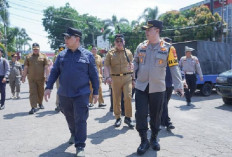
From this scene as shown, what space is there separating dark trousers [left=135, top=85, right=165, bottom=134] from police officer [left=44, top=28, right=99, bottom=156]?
0.78m

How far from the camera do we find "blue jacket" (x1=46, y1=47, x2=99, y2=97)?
3.72 meters

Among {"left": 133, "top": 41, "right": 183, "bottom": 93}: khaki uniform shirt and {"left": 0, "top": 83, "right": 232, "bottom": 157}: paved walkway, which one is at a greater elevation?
{"left": 133, "top": 41, "right": 183, "bottom": 93}: khaki uniform shirt

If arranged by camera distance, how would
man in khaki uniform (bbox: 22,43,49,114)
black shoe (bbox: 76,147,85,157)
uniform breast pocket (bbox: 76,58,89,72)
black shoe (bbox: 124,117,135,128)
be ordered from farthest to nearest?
1. man in khaki uniform (bbox: 22,43,49,114)
2. black shoe (bbox: 124,117,135,128)
3. uniform breast pocket (bbox: 76,58,89,72)
4. black shoe (bbox: 76,147,85,157)

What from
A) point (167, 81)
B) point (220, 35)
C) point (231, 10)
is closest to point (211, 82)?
point (167, 81)

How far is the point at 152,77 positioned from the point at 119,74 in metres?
1.78

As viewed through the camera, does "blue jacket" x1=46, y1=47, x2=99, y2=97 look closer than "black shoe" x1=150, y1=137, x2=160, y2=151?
Yes

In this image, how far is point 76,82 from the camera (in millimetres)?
3723

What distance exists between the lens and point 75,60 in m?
3.75

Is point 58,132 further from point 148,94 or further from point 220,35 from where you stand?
point 220,35

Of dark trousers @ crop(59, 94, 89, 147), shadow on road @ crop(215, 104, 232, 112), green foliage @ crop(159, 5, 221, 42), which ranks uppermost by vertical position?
green foliage @ crop(159, 5, 221, 42)

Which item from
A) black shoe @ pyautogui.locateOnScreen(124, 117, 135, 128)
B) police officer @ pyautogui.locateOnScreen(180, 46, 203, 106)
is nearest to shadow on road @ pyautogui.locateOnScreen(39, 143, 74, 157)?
black shoe @ pyautogui.locateOnScreen(124, 117, 135, 128)

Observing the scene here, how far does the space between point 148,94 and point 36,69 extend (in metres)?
4.40

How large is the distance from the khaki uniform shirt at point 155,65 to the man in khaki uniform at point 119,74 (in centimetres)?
149

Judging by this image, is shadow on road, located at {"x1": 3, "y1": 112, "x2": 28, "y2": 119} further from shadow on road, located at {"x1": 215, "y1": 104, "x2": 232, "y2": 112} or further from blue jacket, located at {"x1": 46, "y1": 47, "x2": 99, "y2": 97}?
shadow on road, located at {"x1": 215, "y1": 104, "x2": 232, "y2": 112}
